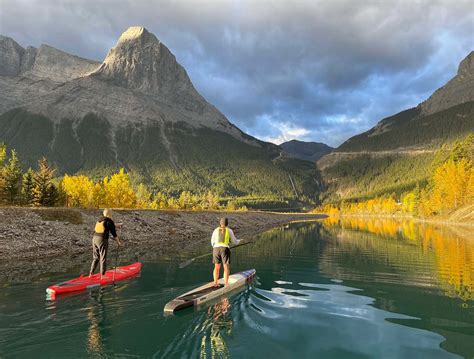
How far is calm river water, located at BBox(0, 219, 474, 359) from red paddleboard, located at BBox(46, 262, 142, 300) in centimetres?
73

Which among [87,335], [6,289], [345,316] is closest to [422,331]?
[345,316]

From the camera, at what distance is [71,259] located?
33406mm

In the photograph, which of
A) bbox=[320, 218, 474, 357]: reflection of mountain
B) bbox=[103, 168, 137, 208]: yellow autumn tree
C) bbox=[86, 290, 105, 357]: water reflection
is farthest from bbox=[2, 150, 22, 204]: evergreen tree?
bbox=[320, 218, 474, 357]: reflection of mountain

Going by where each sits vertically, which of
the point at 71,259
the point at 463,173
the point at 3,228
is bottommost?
the point at 71,259

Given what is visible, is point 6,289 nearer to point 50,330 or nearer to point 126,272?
point 126,272

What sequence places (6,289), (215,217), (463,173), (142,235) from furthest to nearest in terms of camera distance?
1. (463,173)
2. (215,217)
3. (142,235)
4. (6,289)

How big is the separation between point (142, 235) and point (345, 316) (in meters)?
41.9

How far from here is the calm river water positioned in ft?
37.9

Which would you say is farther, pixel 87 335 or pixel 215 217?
pixel 215 217

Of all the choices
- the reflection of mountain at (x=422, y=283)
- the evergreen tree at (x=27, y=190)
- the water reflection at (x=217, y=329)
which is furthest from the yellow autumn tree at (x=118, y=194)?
the water reflection at (x=217, y=329)

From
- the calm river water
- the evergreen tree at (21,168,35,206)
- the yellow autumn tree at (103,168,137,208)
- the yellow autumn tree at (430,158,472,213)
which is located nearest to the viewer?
the calm river water

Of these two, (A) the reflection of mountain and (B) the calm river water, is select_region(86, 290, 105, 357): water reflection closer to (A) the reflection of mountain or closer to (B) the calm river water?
(B) the calm river water

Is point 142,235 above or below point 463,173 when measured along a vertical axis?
below

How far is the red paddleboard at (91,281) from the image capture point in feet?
61.4
